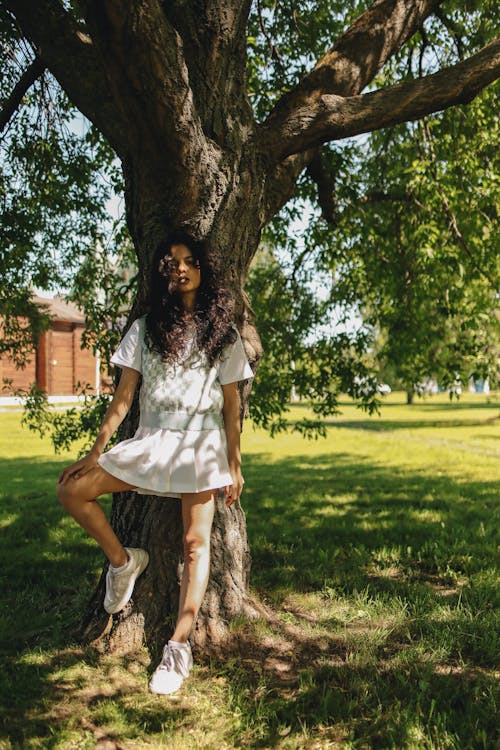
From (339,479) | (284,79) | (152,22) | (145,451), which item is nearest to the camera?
(152,22)

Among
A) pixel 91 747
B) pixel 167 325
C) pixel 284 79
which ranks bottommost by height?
pixel 91 747

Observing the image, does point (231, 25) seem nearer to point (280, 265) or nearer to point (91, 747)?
point (91, 747)

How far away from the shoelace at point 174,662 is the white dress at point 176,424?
0.85m

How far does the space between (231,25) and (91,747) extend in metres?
4.13

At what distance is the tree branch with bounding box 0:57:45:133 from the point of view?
5.35m

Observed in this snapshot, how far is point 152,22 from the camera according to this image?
305 centimetres

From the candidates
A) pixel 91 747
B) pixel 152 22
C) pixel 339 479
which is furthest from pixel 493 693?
pixel 339 479

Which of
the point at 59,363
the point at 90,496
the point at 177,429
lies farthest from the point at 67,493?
the point at 59,363

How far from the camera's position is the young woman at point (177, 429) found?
132 inches

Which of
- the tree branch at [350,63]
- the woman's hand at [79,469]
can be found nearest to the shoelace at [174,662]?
the woman's hand at [79,469]

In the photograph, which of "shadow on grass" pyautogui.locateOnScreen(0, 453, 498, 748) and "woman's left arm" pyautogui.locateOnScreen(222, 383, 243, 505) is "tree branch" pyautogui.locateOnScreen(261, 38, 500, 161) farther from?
"shadow on grass" pyautogui.locateOnScreen(0, 453, 498, 748)

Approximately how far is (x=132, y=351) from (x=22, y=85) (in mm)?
3398

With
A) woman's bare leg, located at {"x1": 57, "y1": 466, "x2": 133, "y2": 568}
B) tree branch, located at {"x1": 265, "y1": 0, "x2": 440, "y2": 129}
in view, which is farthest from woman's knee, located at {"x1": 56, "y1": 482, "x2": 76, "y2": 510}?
tree branch, located at {"x1": 265, "y1": 0, "x2": 440, "y2": 129}

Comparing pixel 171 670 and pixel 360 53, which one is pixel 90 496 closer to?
pixel 171 670
